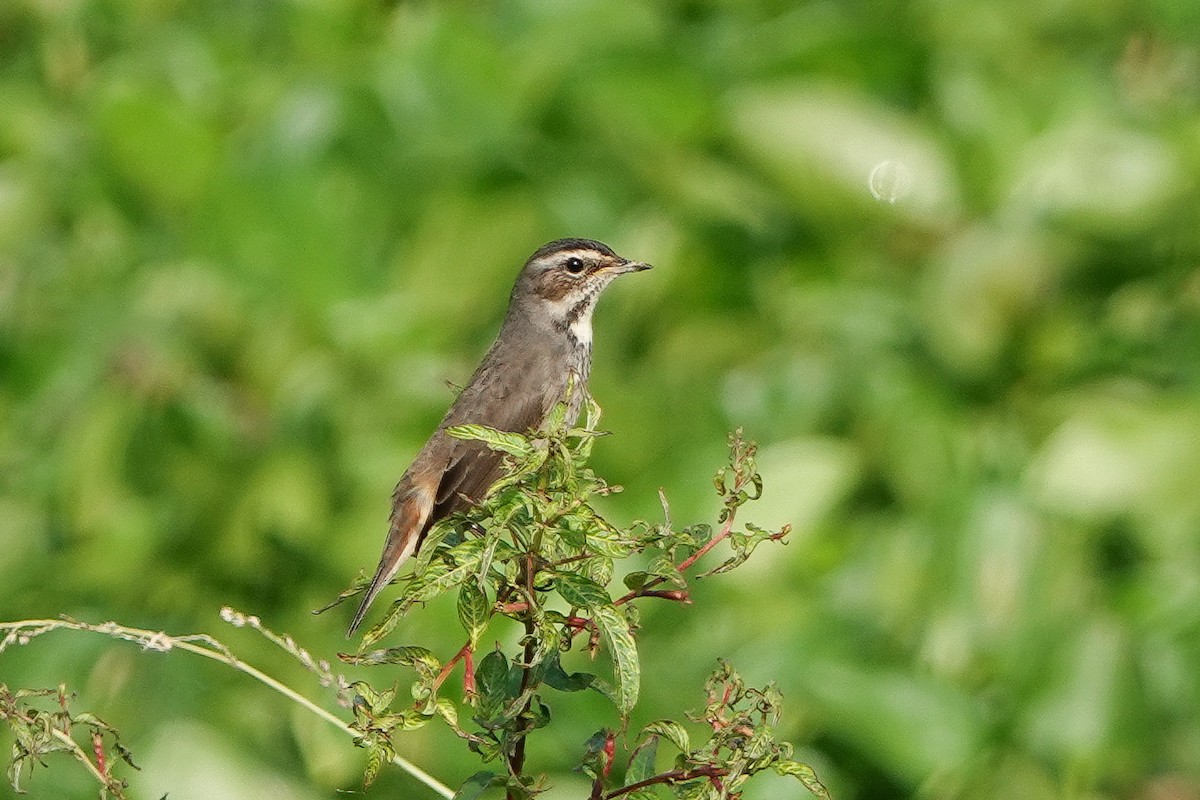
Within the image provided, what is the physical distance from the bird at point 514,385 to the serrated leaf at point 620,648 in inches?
33.3

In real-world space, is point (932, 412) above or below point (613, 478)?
above

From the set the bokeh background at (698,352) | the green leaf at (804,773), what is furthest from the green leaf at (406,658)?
the bokeh background at (698,352)

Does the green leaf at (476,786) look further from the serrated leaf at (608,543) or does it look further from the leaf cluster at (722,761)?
the serrated leaf at (608,543)

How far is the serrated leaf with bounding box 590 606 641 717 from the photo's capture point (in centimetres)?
132

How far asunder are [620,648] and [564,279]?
6.41 feet

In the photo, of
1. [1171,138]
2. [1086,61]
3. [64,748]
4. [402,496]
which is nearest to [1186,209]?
[1171,138]

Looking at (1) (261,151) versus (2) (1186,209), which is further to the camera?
(1) (261,151)

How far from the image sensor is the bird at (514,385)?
2.63m

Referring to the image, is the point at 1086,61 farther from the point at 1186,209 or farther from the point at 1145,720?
the point at 1145,720

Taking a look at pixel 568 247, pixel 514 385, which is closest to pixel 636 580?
pixel 514 385

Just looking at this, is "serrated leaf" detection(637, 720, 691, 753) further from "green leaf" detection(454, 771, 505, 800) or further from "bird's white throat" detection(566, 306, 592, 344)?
"bird's white throat" detection(566, 306, 592, 344)

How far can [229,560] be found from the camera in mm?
3566

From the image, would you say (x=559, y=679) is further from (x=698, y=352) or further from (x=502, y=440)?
(x=698, y=352)

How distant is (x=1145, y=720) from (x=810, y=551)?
74 centimetres
